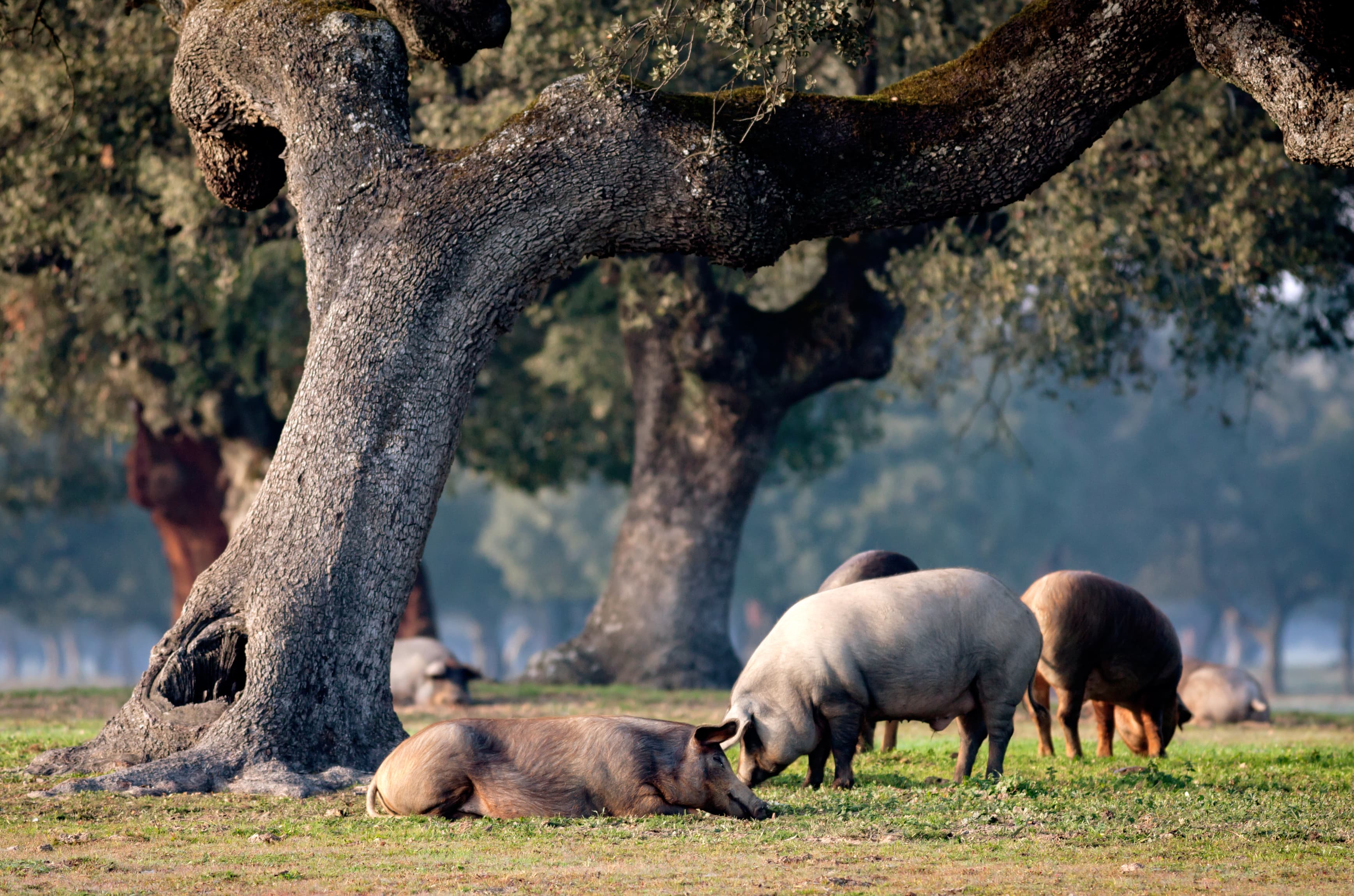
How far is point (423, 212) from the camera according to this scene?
33.1ft

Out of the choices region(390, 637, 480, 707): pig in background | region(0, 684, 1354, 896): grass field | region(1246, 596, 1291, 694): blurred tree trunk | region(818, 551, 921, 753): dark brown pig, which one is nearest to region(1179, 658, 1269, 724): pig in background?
region(818, 551, 921, 753): dark brown pig

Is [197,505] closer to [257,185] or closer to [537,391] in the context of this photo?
[537,391]

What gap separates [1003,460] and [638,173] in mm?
46080

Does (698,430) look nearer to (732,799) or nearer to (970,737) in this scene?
(970,737)

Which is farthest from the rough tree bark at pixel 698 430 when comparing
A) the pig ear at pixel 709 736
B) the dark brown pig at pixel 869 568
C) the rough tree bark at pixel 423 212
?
the pig ear at pixel 709 736

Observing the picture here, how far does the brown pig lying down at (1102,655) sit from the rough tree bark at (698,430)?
8874 millimetres

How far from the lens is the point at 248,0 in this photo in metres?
10.9

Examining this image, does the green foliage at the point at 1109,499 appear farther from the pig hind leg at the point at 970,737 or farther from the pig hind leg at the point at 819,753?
the pig hind leg at the point at 819,753

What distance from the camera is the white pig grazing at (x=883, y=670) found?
9039 millimetres

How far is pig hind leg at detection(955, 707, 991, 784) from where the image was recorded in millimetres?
9680

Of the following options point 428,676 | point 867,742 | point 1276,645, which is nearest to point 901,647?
point 867,742

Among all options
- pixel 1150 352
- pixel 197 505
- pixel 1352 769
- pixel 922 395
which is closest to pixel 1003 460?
pixel 1150 352

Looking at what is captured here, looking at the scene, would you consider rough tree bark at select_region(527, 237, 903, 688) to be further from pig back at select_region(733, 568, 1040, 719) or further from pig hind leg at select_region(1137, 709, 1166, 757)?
pig back at select_region(733, 568, 1040, 719)

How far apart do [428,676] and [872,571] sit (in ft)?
29.8
